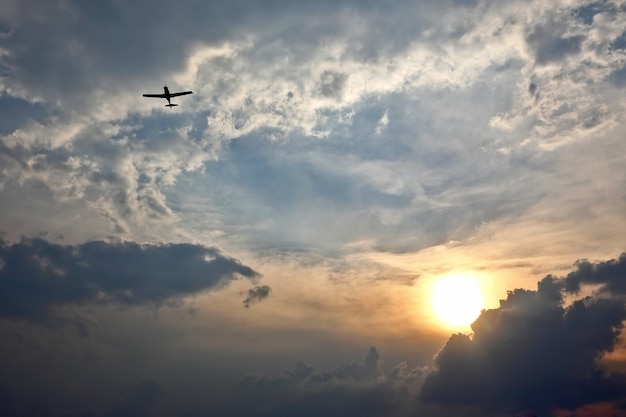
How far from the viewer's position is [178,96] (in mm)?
92375
